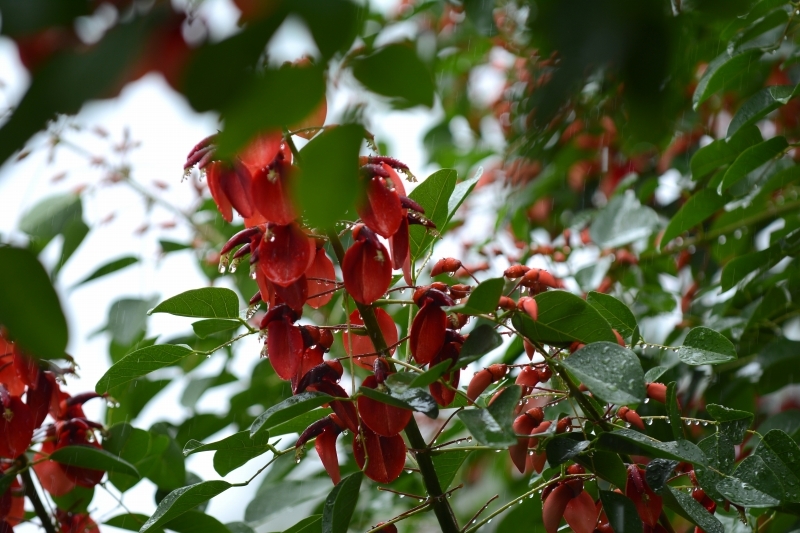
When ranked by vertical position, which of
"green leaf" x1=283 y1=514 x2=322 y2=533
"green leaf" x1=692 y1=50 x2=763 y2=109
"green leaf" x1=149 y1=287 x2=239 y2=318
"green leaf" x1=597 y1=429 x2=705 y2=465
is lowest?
"green leaf" x1=597 y1=429 x2=705 y2=465

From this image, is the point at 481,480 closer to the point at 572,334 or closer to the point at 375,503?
the point at 375,503

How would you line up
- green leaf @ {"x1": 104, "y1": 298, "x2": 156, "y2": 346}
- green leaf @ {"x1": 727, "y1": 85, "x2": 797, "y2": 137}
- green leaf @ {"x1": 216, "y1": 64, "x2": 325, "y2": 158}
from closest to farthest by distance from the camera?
green leaf @ {"x1": 216, "y1": 64, "x2": 325, "y2": 158} < green leaf @ {"x1": 727, "y1": 85, "x2": 797, "y2": 137} < green leaf @ {"x1": 104, "y1": 298, "x2": 156, "y2": 346}

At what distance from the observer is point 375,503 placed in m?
1.54

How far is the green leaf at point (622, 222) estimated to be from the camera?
53.8 inches

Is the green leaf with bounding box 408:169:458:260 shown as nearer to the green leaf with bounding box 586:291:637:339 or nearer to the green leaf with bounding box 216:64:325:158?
the green leaf with bounding box 586:291:637:339

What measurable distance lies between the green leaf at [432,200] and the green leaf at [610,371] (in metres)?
0.27

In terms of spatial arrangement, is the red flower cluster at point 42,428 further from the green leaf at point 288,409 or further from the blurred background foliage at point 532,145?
the green leaf at point 288,409

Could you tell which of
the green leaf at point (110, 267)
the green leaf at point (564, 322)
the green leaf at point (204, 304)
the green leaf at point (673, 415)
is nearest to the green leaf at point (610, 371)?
the green leaf at point (564, 322)

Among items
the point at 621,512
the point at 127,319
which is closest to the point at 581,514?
the point at 621,512

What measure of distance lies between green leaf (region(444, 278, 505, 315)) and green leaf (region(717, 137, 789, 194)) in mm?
557

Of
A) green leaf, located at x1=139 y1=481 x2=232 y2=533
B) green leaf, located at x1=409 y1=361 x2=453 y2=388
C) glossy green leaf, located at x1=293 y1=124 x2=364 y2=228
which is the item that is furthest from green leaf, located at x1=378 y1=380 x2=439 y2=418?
glossy green leaf, located at x1=293 y1=124 x2=364 y2=228

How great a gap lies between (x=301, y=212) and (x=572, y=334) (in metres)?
0.46

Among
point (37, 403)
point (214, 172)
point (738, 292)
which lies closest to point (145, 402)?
point (37, 403)

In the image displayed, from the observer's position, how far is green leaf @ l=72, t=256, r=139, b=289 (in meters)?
1.50
